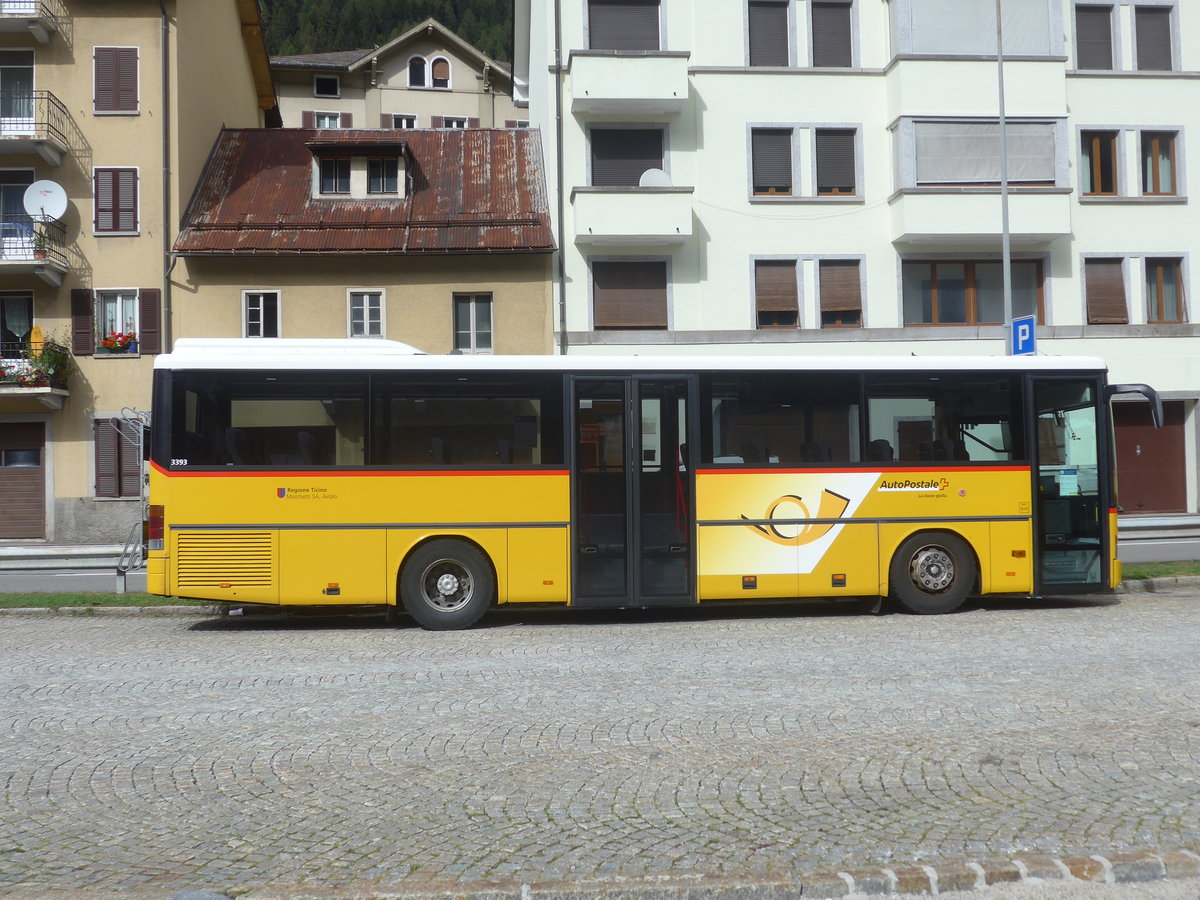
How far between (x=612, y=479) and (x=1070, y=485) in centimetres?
546

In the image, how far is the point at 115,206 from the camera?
28.5 metres

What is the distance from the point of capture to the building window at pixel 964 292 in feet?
92.4

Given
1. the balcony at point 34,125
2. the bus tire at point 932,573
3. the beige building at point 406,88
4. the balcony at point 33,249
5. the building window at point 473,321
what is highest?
the beige building at point 406,88

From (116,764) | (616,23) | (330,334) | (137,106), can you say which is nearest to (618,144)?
(616,23)

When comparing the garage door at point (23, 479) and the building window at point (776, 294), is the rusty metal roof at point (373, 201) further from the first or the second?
the garage door at point (23, 479)

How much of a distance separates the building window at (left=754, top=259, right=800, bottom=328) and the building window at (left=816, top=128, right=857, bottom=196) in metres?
2.19

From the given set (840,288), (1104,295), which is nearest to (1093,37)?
(1104,295)

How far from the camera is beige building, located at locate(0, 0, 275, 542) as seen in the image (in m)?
27.9

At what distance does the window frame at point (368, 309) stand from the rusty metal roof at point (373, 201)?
1029 mm

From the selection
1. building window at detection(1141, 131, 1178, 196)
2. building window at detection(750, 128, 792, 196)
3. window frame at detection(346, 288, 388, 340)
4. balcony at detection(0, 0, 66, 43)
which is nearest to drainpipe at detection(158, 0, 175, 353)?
balcony at detection(0, 0, 66, 43)

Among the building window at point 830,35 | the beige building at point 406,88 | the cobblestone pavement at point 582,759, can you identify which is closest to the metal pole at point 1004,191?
the building window at point 830,35

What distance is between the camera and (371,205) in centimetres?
2934

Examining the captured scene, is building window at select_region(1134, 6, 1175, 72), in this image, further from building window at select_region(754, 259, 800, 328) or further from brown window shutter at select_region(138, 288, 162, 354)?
brown window shutter at select_region(138, 288, 162, 354)

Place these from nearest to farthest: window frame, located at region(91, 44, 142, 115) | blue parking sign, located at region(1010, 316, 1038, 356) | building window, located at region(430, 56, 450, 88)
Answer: blue parking sign, located at region(1010, 316, 1038, 356) → window frame, located at region(91, 44, 142, 115) → building window, located at region(430, 56, 450, 88)
